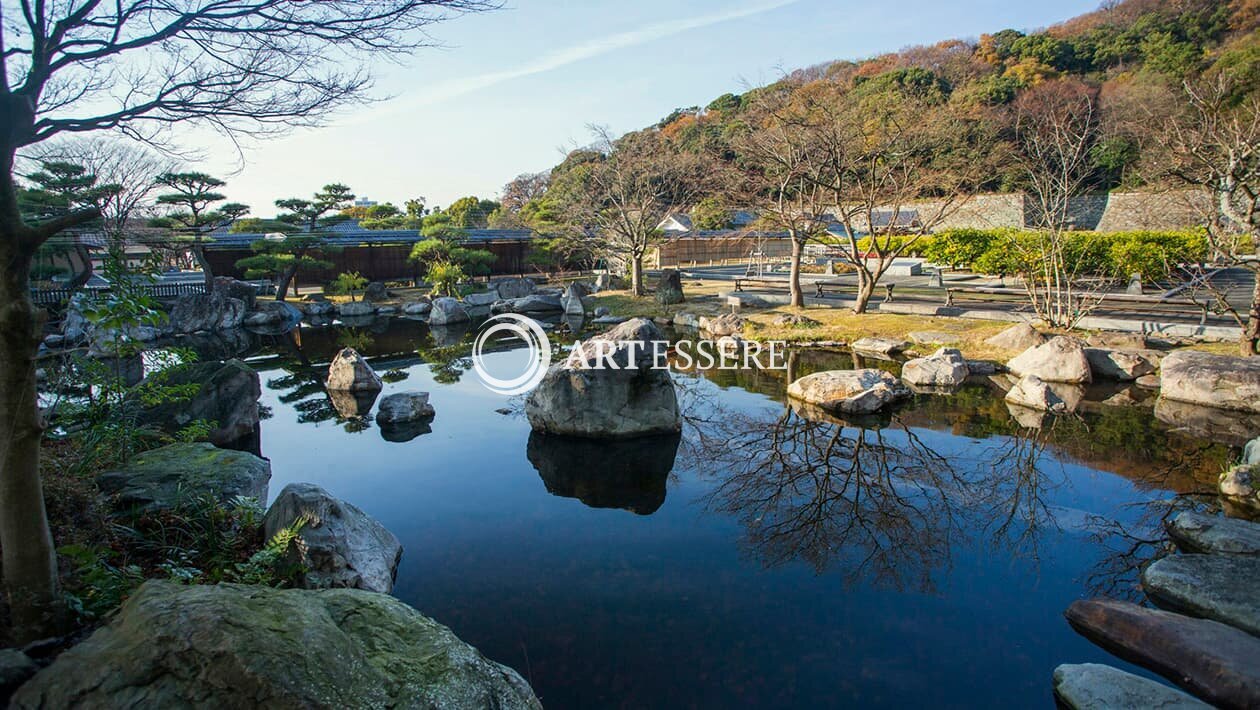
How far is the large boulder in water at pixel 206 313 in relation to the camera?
1919 cm

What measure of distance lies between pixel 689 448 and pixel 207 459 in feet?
17.0

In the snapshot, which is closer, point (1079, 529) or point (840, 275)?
point (1079, 529)

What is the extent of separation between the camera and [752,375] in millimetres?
12055

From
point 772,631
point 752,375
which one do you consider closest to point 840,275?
point 752,375

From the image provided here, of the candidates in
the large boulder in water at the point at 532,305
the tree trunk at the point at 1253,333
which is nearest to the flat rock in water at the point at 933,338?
the tree trunk at the point at 1253,333

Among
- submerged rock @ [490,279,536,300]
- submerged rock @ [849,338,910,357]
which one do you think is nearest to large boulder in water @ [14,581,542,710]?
submerged rock @ [849,338,910,357]

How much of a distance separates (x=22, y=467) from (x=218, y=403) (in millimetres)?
5994

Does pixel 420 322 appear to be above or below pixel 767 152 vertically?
below

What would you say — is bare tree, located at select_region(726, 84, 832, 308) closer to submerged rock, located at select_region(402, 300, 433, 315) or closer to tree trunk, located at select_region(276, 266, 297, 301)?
submerged rock, located at select_region(402, 300, 433, 315)

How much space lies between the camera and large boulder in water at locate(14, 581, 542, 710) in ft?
7.52

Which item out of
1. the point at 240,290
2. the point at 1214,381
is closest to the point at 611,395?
the point at 1214,381

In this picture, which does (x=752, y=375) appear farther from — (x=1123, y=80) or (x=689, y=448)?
(x=1123, y=80)

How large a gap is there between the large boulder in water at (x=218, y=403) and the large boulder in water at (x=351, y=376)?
2.47m

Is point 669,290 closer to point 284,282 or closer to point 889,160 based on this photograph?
point 889,160
